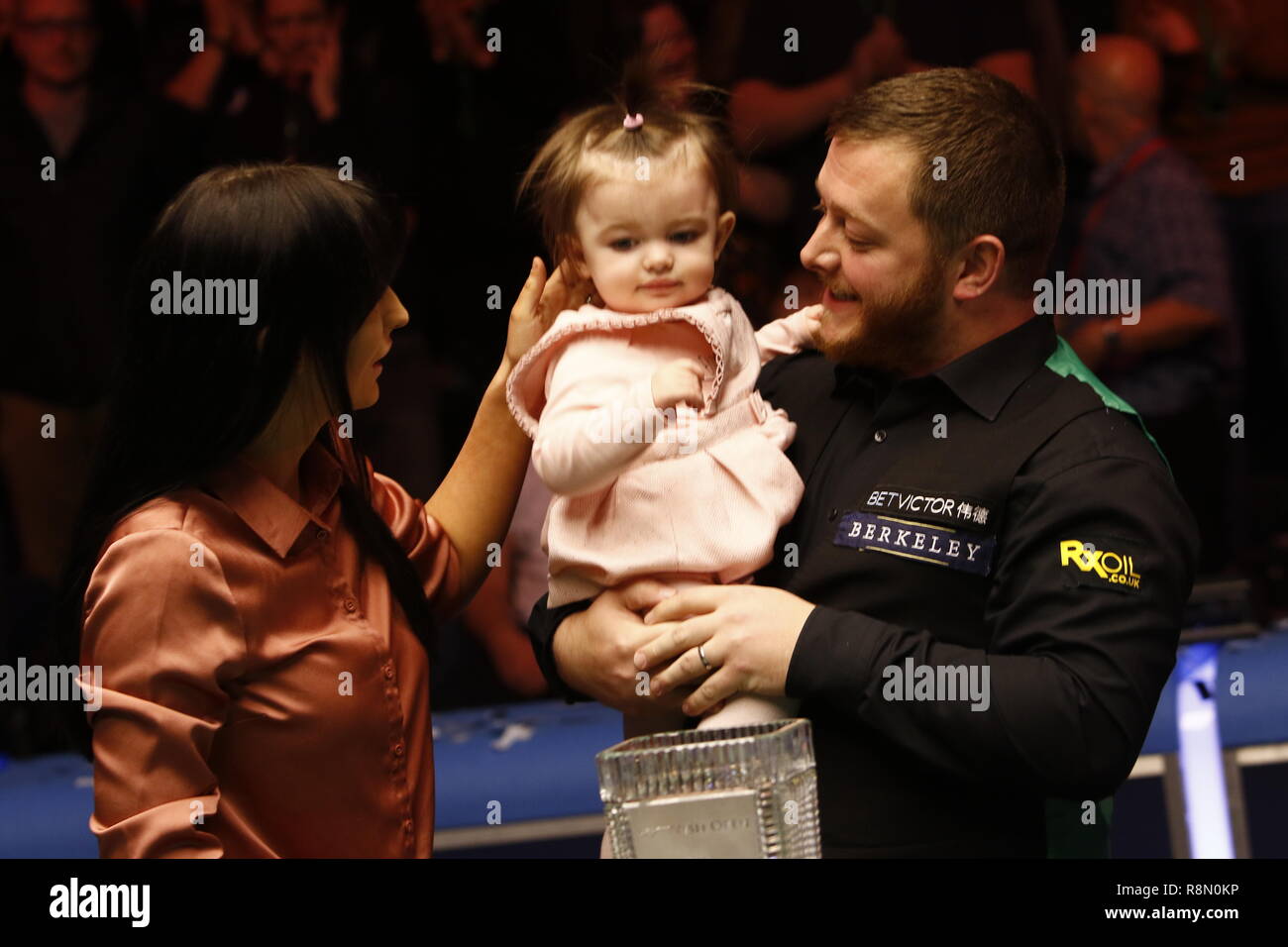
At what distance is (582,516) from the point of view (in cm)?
223

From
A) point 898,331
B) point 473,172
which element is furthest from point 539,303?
point 473,172

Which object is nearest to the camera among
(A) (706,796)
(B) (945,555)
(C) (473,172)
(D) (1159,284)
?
(A) (706,796)

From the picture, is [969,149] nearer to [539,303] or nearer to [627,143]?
[627,143]

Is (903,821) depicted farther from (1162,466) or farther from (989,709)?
(1162,466)

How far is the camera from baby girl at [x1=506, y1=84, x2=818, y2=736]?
2170 mm

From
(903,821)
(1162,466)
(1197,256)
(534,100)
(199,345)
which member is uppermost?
(534,100)

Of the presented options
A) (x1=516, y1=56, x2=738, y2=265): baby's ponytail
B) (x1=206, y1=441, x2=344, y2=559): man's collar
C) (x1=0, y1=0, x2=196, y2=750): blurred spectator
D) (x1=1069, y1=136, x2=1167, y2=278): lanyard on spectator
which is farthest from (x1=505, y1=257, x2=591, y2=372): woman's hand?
(x1=1069, y1=136, x2=1167, y2=278): lanyard on spectator

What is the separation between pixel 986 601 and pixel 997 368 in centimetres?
33

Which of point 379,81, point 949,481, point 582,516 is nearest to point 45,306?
point 379,81

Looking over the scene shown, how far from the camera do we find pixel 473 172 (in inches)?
153

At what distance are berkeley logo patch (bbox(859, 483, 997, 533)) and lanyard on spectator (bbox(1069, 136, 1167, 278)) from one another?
7.29ft

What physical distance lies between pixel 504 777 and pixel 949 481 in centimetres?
176

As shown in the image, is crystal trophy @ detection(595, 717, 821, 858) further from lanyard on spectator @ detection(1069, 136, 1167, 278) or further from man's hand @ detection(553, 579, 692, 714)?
lanyard on spectator @ detection(1069, 136, 1167, 278)

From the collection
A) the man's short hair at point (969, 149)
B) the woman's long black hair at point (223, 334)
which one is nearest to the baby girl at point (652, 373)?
the man's short hair at point (969, 149)
